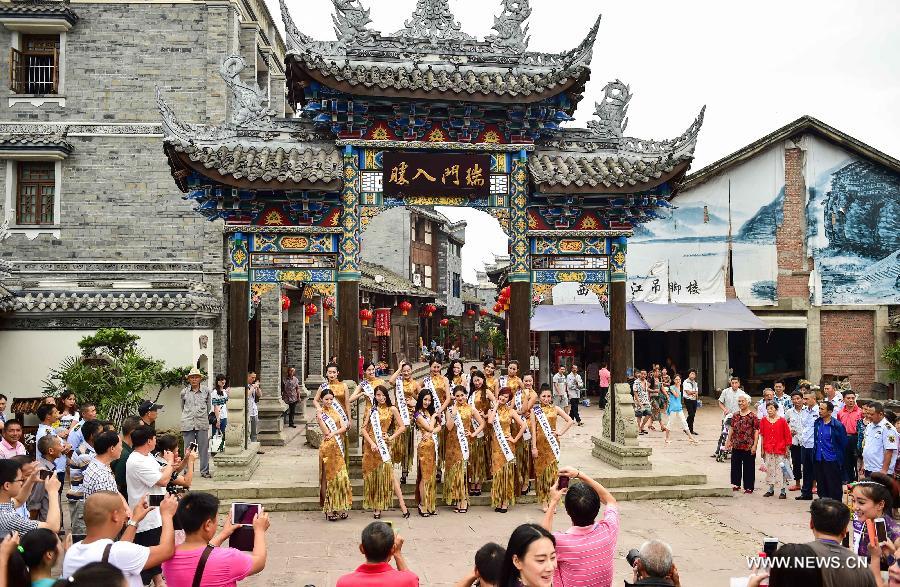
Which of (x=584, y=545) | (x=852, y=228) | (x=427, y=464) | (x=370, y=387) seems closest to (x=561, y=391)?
(x=370, y=387)

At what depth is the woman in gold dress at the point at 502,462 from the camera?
9.95 m

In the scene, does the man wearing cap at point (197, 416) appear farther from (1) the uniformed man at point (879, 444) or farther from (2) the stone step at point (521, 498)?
(1) the uniformed man at point (879, 444)

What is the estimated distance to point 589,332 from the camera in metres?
24.4

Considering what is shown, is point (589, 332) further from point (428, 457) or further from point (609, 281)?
point (428, 457)

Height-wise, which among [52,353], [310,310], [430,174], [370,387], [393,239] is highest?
[393,239]

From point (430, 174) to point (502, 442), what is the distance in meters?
4.35

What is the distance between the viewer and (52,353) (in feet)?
49.3

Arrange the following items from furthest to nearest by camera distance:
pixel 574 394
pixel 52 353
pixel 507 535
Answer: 1. pixel 574 394
2. pixel 52 353
3. pixel 507 535

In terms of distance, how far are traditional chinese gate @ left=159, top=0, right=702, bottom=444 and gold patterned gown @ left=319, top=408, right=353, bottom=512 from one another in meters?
1.83

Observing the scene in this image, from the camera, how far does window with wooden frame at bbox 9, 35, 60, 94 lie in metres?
17.2

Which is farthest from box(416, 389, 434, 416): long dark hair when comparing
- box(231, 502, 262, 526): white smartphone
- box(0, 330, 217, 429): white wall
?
box(0, 330, 217, 429): white wall

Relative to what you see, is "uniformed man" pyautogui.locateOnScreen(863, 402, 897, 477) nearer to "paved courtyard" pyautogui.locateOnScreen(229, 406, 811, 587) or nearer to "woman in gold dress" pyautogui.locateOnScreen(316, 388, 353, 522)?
"paved courtyard" pyautogui.locateOnScreen(229, 406, 811, 587)

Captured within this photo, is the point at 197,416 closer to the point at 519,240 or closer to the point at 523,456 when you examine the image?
the point at 523,456

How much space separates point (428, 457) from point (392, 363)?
26.4m
